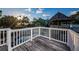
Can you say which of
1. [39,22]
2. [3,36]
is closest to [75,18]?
[39,22]

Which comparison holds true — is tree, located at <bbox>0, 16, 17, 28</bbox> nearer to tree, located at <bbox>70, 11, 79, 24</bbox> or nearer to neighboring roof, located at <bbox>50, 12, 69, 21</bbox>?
neighboring roof, located at <bbox>50, 12, 69, 21</bbox>

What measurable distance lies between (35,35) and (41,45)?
8.5 inches

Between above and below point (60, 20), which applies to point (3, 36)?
below

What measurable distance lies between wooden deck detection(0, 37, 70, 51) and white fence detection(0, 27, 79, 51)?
0.20 ft

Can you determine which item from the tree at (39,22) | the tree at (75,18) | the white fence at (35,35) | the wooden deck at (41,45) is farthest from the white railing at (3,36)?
the tree at (75,18)

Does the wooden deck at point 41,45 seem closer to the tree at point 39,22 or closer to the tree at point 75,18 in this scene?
the tree at point 39,22

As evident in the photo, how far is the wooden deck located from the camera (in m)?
2.48

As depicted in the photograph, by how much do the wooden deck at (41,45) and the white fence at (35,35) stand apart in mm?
60

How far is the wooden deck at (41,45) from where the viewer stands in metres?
2.48

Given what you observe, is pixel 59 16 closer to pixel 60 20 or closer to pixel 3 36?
pixel 60 20

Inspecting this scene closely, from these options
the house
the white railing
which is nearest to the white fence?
the white railing

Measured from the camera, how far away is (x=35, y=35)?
252 cm
